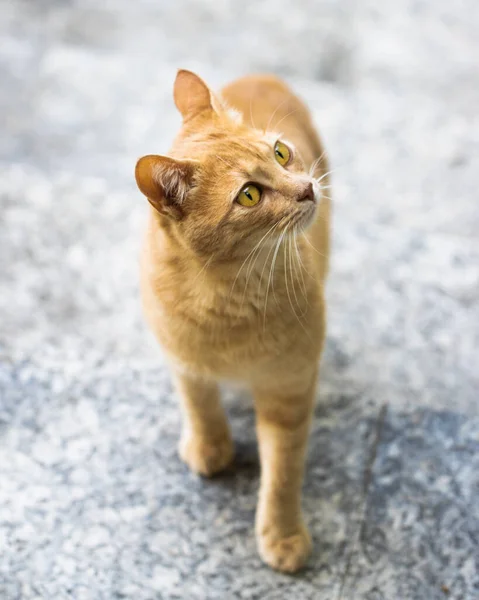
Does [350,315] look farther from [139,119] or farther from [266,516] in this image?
[139,119]

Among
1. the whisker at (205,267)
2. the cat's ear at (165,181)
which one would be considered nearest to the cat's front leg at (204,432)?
the whisker at (205,267)

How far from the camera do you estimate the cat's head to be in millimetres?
1024

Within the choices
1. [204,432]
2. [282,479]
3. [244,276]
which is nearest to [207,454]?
[204,432]

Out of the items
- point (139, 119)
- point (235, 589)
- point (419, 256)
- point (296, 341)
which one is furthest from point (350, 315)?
point (139, 119)

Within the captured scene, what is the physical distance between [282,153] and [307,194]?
0.34 feet

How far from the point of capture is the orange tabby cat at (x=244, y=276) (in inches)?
41.2

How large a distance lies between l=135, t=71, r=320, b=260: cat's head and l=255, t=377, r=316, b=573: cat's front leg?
1.23ft

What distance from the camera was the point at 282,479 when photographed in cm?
134

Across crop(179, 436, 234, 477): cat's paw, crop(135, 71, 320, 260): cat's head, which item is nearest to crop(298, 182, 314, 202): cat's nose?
crop(135, 71, 320, 260): cat's head

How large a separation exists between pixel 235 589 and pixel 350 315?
2.56 ft

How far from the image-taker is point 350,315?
182cm

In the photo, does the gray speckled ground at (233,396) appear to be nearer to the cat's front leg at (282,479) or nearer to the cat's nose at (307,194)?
the cat's front leg at (282,479)

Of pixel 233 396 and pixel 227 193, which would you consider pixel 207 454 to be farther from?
pixel 227 193

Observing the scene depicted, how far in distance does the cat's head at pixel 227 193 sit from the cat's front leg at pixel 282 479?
37cm
